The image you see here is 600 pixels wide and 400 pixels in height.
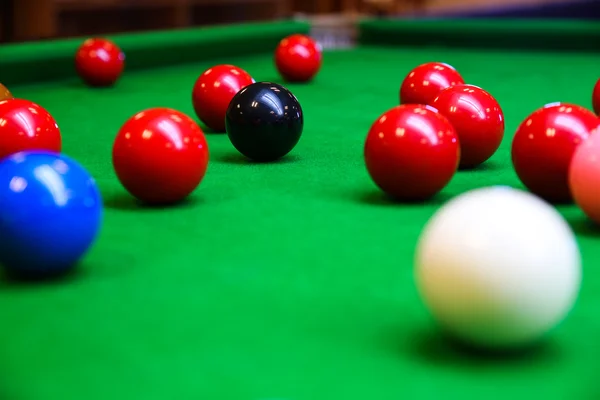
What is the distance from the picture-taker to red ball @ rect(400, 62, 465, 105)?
424 cm

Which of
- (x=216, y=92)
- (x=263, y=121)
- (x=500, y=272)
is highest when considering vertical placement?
(x=500, y=272)

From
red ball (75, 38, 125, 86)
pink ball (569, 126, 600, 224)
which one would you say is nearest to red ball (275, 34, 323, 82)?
red ball (75, 38, 125, 86)

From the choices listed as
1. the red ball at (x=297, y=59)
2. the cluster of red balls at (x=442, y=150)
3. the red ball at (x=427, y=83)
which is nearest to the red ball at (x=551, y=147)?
the cluster of red balls at (x=442, y=150)

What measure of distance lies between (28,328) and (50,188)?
0.43 meters

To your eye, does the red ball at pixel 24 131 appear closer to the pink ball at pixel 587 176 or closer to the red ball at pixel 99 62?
the pink ball at pixel 587 176

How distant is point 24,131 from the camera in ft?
10.7

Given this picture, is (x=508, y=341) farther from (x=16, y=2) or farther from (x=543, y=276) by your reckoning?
(x=16, y=2)

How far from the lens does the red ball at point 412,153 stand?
2.85 m

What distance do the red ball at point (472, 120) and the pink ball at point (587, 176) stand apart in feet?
2.34

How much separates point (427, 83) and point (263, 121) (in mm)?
1129

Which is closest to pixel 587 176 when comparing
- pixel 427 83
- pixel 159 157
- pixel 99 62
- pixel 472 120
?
pixel 472 120

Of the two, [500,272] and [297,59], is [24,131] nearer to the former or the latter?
[500,272]

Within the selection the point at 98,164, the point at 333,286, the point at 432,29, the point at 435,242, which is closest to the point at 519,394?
the point at 435,242

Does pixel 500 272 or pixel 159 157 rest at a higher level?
pixel 500 272
